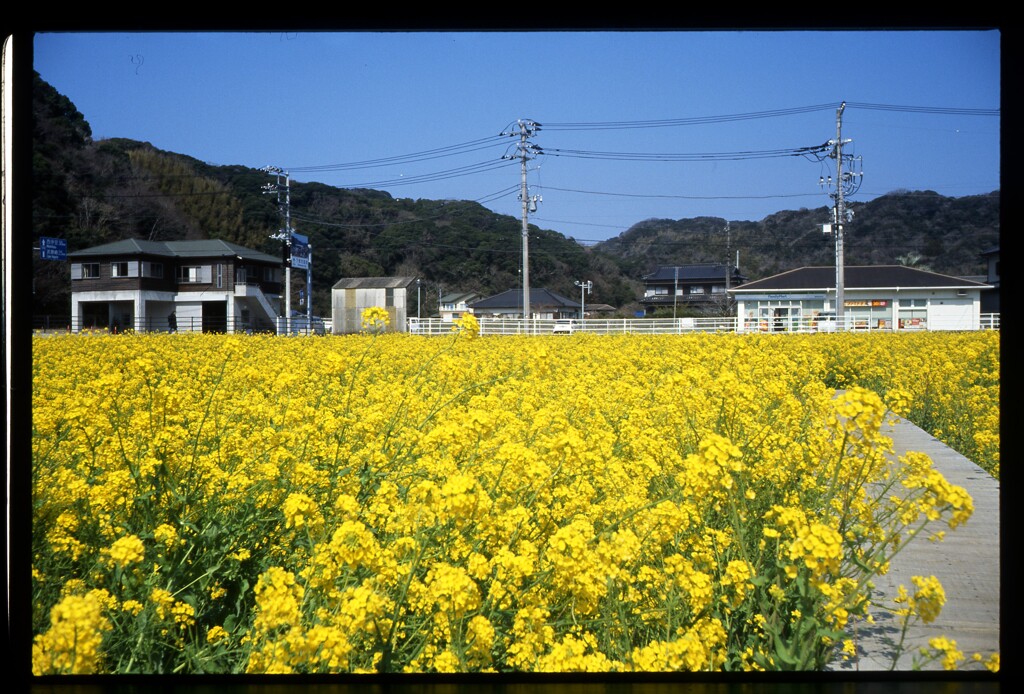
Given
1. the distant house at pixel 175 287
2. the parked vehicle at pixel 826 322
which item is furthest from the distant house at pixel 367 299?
the parked vehicle at pixel 826 322

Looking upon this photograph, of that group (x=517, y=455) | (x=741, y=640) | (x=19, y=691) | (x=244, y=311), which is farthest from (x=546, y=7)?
(x=19, y=691)

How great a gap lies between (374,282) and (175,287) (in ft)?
2.41

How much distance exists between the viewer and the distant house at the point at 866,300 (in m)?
2.73

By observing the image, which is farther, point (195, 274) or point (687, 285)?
point (687, 285)

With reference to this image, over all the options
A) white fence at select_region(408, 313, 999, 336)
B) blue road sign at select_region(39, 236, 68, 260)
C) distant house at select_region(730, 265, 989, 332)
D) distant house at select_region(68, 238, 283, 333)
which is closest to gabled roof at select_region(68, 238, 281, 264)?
distant house at select_region(68, 238, 283, 333)

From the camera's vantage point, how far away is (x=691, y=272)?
115 inches

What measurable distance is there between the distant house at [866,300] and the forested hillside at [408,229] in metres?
0.05

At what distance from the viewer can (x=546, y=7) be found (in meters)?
2.21

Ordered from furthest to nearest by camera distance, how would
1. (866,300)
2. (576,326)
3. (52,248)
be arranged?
(576,326), (866,300), (52,248)

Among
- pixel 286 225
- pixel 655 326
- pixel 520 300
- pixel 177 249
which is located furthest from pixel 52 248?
pixel 655 326

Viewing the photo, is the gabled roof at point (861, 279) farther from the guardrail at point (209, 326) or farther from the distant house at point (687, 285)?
the guardrail at point (209, 326)

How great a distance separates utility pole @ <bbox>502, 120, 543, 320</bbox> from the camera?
8.87 ft

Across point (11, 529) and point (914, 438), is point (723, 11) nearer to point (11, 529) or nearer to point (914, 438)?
point (914, 438)

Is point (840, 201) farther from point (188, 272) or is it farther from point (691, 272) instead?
point (188, 272)
